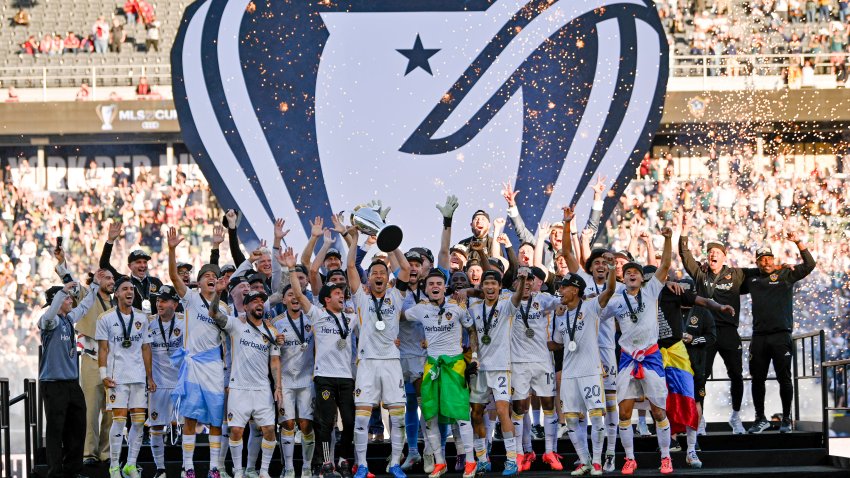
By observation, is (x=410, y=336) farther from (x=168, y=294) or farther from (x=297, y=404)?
(x=168, y=294)

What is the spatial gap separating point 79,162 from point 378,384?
1848 centimetres

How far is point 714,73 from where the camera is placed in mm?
26859

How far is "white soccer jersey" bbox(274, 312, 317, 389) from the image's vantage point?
11281 millimetres

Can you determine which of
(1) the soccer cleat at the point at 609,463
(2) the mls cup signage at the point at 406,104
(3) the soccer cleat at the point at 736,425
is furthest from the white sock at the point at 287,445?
(2) the mls cup signage at the point at 406,104

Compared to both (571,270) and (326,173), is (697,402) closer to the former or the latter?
(571,270)

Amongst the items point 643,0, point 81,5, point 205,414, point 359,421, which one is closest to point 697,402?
point 359,421

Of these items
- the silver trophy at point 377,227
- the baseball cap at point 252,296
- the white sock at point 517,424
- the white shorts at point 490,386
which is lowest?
the white sock at point 517,424

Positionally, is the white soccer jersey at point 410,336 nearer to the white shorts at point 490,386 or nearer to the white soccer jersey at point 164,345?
the white shorts at point 490,386

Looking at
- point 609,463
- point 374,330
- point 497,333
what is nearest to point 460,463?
point 497,333

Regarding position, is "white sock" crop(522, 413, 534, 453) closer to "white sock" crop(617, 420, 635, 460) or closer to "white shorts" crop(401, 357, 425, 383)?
"white sock" crop(617, 420, 635, 460)

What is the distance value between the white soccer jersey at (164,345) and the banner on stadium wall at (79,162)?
53.0 ft

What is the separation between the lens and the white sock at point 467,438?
438 inches

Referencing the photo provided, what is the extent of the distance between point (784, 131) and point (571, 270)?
16827 mm

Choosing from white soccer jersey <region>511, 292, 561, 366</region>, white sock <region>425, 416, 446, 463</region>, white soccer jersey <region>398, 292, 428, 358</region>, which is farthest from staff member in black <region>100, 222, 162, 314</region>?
white soccer jersey <region>511, 292, 561, 366</region>
